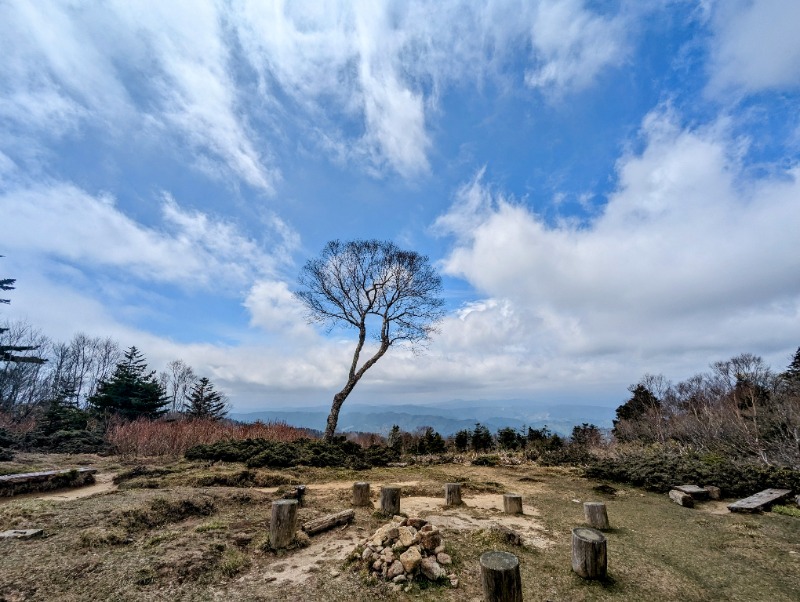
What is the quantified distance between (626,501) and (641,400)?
19.8 meters

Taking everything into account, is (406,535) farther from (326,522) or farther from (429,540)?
(326,522)

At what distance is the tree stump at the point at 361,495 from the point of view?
7.04m

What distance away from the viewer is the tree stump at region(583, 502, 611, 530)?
6.02m

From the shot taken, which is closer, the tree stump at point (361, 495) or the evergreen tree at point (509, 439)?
the tree stump at point (361, 495)

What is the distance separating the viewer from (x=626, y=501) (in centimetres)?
841

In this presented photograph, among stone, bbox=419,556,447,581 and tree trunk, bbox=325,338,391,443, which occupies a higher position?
tree trunk, bbox=325,338,391,443

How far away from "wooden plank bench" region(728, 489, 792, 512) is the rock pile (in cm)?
700

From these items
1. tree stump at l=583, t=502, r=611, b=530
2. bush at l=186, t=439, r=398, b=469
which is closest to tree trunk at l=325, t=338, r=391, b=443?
bush at l=186, t=439, r=398, b=469

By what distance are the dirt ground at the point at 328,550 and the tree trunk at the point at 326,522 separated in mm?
104

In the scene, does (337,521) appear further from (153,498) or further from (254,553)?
(153,498)

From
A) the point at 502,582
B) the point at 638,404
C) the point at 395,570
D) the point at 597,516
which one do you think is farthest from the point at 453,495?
the point at 638,404

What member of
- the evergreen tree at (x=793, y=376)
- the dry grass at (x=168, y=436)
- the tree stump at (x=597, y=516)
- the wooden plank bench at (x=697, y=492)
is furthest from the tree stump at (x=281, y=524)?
the evergreen tree at (x=793, y=376)

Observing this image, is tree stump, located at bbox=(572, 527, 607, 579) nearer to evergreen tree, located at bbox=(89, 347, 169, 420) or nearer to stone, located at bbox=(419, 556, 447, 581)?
stone, located at bbox=(419, 556, 447, 581)

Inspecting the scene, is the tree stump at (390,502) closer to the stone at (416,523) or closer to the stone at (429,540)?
the stone at (416,523)
